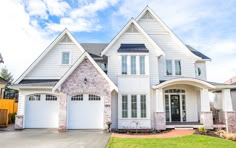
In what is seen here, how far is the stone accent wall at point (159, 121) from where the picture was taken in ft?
56.1

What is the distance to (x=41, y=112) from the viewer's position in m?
17.8

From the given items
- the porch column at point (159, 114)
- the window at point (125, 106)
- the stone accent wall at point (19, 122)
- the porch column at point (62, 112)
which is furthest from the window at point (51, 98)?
the porch column at point (159, 114)

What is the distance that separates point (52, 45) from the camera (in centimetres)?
1961

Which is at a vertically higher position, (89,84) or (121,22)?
(121,22)

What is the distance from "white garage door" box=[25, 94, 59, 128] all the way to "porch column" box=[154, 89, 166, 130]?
8121 mm

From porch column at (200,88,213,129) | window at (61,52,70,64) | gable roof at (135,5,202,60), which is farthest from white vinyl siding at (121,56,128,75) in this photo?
porch column at (200,88,213,129)

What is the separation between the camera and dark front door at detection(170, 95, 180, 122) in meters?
19.3

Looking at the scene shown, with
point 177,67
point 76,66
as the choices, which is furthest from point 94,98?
point 177,67

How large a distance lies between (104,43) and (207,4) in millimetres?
11465

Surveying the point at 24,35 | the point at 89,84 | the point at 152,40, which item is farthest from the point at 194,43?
the point at 24,35

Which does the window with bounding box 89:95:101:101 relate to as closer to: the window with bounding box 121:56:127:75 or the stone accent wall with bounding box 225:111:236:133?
the window with bounding box 121:56:127:75

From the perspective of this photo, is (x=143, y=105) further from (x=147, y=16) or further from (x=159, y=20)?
(x=147, y=16)

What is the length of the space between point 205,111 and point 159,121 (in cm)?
382

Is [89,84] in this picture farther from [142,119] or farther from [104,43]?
[104,43]
